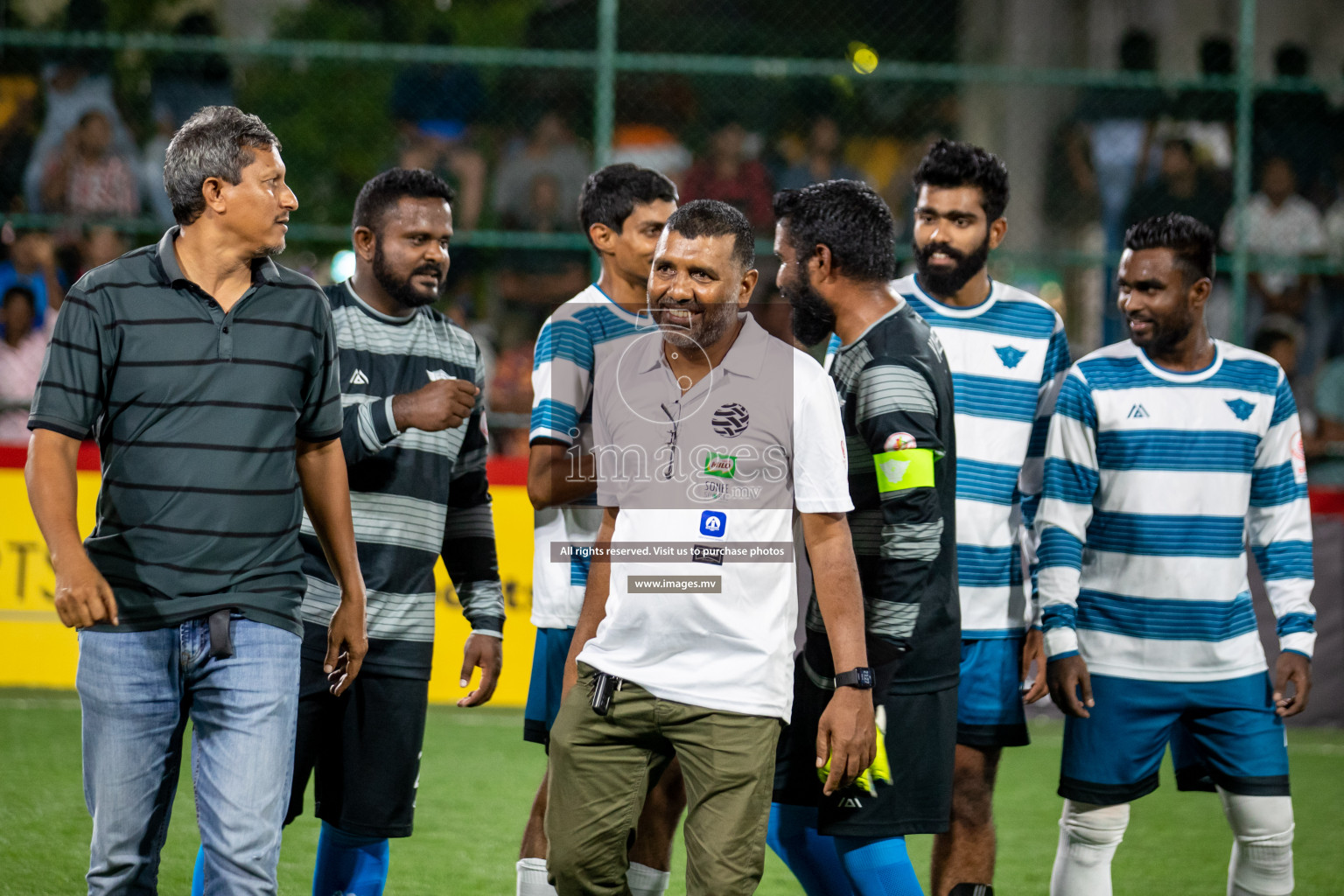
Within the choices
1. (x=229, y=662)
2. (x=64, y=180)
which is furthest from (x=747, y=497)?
(x=64, y=180)

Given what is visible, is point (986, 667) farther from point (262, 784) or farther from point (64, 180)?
point (64, 180)

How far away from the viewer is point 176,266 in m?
3.32

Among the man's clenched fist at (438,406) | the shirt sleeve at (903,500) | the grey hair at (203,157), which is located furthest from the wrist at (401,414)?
the shirt sleeve at (903,500)

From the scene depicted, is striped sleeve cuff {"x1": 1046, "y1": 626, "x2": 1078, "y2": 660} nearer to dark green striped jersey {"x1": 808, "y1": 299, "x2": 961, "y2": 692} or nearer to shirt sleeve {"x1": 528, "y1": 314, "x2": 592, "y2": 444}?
dark green striped jersey {"x1": 808, "y1": 299, "x2": 961, "y2": 692}

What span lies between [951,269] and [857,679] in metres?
1.73

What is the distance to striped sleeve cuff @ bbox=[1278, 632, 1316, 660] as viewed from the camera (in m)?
4.33

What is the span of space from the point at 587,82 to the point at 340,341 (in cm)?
1281

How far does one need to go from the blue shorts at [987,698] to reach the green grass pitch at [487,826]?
119 centimetres

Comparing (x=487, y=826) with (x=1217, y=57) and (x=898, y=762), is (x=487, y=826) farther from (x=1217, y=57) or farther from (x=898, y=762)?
(x=1217, y=57)

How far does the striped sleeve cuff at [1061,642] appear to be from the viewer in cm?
425

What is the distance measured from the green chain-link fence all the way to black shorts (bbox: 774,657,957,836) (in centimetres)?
358

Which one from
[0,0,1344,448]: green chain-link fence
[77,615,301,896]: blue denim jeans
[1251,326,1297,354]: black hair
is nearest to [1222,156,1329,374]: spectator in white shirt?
[0,0,1344,448]: green chain-link fence

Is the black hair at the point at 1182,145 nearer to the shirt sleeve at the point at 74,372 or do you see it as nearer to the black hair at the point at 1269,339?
the black hair at the point at 1269,339

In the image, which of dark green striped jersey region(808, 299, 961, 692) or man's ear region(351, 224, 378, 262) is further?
man's ear region(351, 224, 378, 262)
